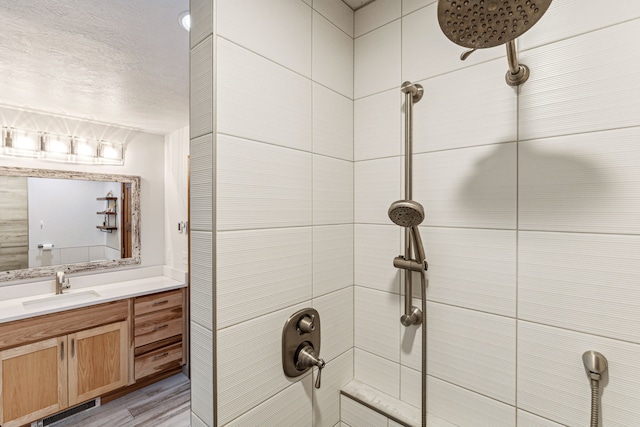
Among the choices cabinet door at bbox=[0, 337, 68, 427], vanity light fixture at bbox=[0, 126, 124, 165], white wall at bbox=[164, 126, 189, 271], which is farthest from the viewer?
white wall at bbox=[164, 126, 189, 271]

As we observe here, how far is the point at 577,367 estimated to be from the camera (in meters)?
0.70

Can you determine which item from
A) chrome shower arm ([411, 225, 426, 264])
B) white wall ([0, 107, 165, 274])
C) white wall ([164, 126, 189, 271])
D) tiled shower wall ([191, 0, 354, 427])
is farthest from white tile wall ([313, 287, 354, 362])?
white wall ([0, 107, 165, 274])

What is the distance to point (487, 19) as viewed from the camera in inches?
22.0

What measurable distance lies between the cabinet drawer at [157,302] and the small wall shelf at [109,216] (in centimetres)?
81

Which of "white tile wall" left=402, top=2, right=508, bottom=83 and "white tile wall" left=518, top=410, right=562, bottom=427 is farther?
"white tile wall" left=402, top=2, right=508, bottom=83

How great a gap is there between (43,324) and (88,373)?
1.76ft

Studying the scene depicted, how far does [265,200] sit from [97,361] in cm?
248

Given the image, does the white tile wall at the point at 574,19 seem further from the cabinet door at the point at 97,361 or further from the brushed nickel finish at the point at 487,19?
the cabinet door at the point at 97,361

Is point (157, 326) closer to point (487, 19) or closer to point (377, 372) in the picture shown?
point (377, 372)

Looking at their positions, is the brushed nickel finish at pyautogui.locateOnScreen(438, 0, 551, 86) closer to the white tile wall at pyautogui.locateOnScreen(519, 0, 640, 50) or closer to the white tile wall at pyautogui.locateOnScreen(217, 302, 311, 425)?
the white tile wall at pyautogui.locateOnScreen(519, 0, 640, 50)

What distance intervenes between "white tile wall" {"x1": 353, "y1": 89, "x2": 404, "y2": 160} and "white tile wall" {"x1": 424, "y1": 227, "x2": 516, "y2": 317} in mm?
342

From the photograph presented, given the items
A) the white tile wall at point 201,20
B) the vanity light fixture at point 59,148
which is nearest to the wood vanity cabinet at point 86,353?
the vanity light fixture at point 59,148

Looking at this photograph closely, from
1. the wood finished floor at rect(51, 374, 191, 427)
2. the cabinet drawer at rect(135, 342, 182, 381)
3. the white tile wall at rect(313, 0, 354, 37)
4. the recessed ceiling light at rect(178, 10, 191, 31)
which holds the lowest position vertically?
the wood finished floor at rect(51, 374, 191, 427)

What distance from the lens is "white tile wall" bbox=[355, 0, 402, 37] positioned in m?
1.03
